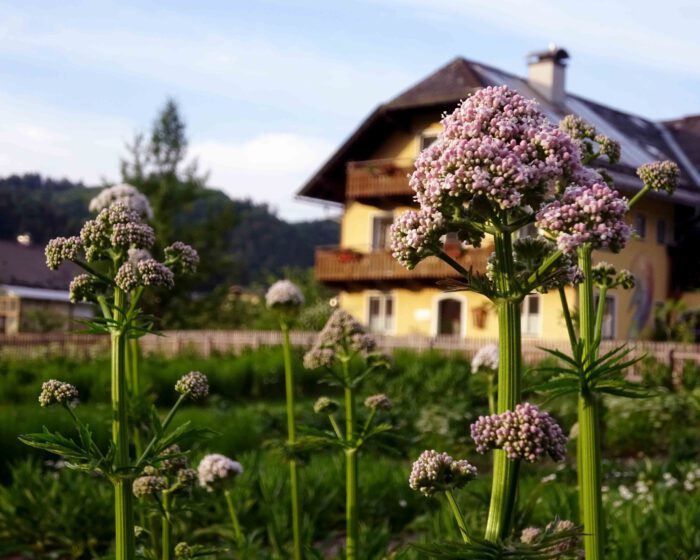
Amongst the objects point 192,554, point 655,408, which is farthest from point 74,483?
point 655,408

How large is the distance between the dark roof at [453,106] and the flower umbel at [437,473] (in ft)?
102

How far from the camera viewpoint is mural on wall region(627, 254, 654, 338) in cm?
3566

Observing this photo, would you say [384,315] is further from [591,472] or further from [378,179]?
[591,472]

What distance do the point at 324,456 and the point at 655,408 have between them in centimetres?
654

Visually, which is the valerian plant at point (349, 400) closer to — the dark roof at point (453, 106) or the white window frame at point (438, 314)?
the dark roof at point (453, 106)

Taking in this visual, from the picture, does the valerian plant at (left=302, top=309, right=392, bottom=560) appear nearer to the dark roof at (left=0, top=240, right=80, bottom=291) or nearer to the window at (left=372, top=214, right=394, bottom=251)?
the window at (left=372, top=214, right=394, bottom=251)

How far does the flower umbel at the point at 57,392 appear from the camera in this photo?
3.70 metres

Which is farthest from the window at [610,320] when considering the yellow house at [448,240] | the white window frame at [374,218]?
the white window frame at [374,218]

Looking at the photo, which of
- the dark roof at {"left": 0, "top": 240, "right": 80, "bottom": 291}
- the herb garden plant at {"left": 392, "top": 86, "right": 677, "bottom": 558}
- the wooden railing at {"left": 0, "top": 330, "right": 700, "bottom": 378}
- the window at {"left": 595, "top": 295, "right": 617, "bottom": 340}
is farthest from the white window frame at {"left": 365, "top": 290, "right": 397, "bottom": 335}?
the dark roof at {"left": 0, "top": 240, "right": 80, "bottom": 291}

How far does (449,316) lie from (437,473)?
34.3 metres

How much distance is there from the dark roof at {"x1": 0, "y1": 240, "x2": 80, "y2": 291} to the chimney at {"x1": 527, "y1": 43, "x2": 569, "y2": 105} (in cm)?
4299

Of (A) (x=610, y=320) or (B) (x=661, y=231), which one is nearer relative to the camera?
(A) (x=610, y=320)

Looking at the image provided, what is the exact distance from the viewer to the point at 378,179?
117ft

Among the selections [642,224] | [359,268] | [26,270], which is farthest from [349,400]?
[26,270]
